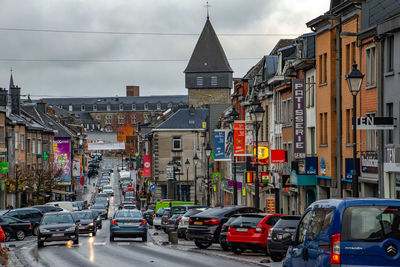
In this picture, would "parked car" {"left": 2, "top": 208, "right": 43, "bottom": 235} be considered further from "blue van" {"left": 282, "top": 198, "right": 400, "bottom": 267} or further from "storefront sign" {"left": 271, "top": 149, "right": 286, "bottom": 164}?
"blue van" {"left": 282, "top": 198, "right": 400, "bottom": 267}

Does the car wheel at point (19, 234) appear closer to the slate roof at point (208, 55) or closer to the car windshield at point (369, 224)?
the car windshield at point (369, 224)

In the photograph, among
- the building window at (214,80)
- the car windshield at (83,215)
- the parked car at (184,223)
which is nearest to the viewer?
the parked car at (184,223)

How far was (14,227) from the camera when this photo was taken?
4053 centimetres

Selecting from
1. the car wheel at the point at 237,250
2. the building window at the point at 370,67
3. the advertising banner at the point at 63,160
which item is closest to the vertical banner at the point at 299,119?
the building window at the point at 370,67

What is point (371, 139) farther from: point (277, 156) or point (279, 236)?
point (279, 236)

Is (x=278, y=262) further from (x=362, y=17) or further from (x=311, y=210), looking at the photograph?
(x=362, y=17)

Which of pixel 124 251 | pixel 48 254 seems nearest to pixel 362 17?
pixel 124 251

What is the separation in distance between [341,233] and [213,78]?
132421mm

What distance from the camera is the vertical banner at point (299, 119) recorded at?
43.1 m

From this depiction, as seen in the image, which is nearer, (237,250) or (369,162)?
(237,250)

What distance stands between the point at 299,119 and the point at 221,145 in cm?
1536

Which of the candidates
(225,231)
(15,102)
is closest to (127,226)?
(225,231)

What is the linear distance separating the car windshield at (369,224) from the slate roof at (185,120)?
9214cm

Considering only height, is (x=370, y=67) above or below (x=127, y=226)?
above
